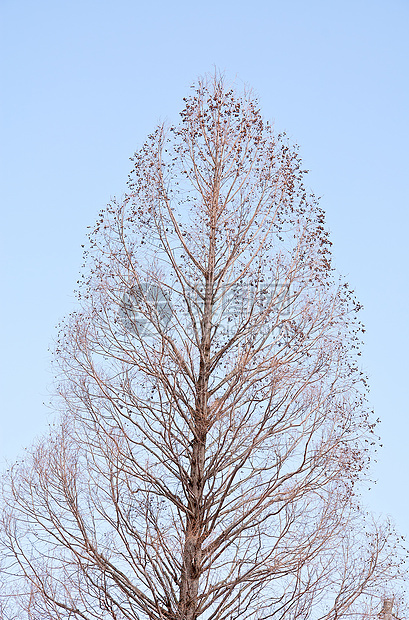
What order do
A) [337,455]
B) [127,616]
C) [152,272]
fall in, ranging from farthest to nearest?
[152,272]
[337,455]
[127,616]

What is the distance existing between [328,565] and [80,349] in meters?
3.31

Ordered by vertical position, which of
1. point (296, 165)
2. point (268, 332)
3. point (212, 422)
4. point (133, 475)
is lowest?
point (133, 475)

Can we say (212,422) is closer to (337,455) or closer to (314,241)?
(337,455)

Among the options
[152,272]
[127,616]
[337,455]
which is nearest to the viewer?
[127,616]

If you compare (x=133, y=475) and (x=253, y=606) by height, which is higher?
(x=133, y=475)

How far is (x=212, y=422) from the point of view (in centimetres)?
805

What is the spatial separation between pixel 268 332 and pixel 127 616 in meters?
3.08

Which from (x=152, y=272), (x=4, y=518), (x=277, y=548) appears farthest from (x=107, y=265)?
(x=277, y=548)

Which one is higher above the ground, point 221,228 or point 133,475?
point 221,228

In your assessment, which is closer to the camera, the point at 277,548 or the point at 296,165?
the point at 277,548

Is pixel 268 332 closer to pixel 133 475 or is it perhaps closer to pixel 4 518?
pixel 133 475

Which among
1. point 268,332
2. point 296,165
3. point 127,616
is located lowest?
point 127,616

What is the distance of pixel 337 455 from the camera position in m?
8.19

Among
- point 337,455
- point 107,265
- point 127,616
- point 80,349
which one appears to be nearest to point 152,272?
point 107,265
